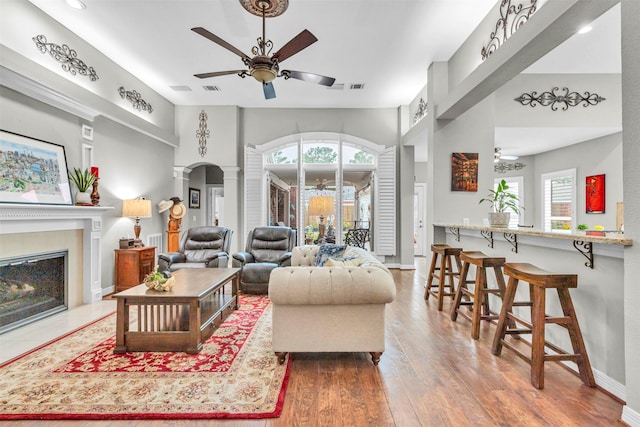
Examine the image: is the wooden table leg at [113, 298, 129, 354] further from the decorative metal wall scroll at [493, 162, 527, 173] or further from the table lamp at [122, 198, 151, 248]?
the decorative metal wall scroll at [493, 162, 527, 173]

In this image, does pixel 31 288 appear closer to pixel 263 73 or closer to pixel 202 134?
pixel 263 73

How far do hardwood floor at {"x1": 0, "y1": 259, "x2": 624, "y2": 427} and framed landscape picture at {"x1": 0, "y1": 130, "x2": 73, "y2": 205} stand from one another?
2.48 m

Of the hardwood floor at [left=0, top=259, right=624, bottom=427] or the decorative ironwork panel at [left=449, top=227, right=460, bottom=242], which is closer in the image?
the hardwood floor at [left=0, top=259, right=624, bottom=427]

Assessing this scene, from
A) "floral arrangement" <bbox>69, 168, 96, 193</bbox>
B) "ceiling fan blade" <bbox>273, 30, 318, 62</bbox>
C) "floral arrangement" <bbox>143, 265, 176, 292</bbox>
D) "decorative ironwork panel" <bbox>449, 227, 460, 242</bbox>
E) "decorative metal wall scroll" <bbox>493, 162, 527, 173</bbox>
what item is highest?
"ceiling fan blade" <bbox>273, 30, 318, 62</bbox>

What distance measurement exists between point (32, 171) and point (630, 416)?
542cm

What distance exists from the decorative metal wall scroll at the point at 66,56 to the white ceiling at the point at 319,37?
306mm

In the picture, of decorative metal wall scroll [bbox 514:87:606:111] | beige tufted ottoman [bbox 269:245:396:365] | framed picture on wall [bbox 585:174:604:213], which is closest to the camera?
beige tufted ottoman [bbox 269:245:396:365]

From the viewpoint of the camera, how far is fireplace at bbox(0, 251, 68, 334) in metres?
3.13

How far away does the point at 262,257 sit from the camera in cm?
498

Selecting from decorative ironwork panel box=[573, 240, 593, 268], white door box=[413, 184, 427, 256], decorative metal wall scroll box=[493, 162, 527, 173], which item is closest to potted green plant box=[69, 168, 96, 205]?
decorative ironwork panel box=[573, 240, 593, 268]

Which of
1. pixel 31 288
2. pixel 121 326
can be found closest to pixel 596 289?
pixel 121 326

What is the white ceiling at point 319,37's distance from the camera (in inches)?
135

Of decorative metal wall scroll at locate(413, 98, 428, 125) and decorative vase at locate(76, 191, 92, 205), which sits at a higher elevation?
decorative metal wall scroll at locate(413, 98, 428, 125)

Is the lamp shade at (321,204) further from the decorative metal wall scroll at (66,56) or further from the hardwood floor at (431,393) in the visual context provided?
the decorative metal wall scroll at (66,56)
